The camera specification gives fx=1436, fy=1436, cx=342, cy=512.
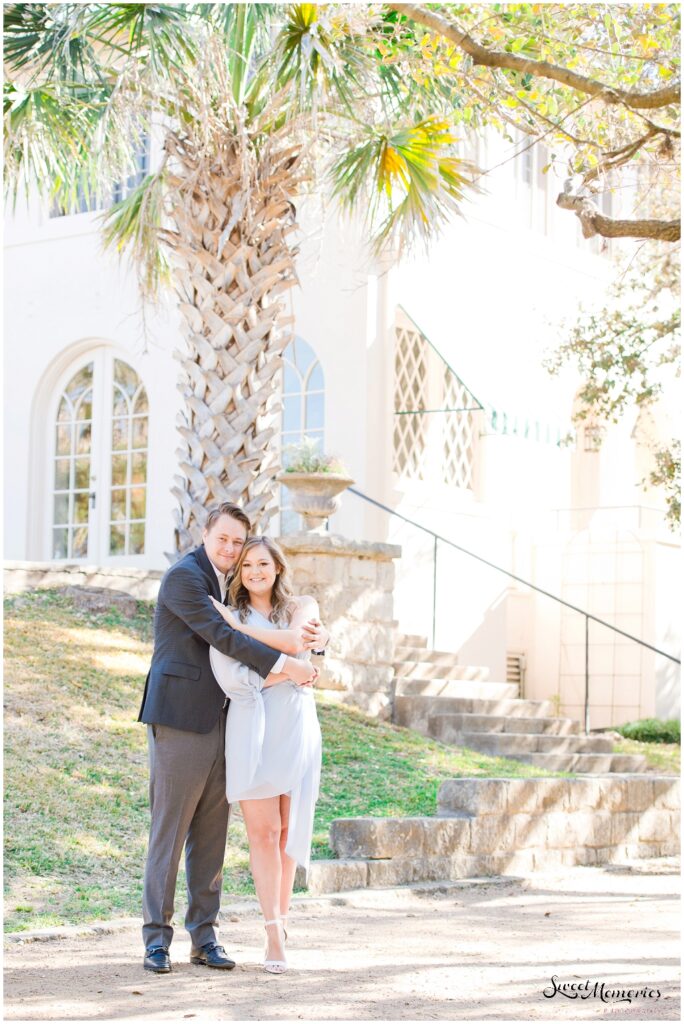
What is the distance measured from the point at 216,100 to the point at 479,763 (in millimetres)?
5574

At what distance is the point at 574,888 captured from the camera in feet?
29.9

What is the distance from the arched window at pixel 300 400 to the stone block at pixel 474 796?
6611 mm

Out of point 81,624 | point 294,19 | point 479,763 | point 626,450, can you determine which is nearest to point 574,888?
point 479,763

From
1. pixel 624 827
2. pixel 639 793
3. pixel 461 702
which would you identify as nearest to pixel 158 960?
pixel 624 827

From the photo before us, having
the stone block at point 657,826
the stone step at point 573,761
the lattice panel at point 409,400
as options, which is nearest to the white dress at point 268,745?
the stone block at point 657,826

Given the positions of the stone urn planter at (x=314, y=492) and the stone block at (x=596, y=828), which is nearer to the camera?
A: the stone block at (x=596, y=828)

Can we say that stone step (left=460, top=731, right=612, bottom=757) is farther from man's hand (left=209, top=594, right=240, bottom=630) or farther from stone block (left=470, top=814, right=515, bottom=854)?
man's hand (left=209, top=594, right=240, bottom=630)

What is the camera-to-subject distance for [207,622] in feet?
18.7

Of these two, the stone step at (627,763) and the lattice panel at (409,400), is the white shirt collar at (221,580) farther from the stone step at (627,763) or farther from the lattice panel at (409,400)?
the lattice panel at (409,400)

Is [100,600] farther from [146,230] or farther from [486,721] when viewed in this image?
[486,721]

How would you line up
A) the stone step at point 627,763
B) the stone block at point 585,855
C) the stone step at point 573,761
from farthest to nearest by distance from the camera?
the stone step at point 627,763
the stone step at point 573,761
the stone block at point 585,855

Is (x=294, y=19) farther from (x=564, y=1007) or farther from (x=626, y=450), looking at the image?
(x=626, y=450)

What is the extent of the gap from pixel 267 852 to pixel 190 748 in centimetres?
52

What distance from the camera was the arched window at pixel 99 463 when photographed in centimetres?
1708
